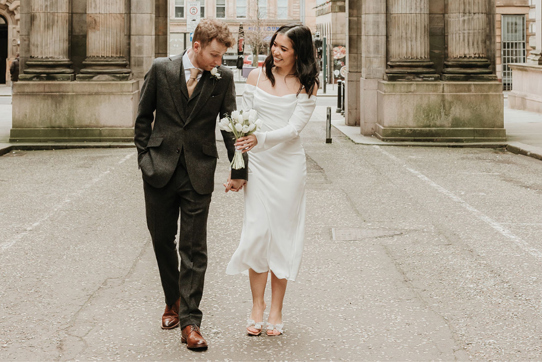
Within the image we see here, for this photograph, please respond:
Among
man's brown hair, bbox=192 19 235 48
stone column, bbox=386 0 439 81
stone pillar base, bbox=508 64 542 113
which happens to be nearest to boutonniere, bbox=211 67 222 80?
man's brown hair, bbox=192 19 235 48

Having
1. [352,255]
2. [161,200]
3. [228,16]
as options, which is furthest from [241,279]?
[228,16]

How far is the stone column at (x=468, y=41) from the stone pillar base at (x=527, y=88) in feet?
33.3

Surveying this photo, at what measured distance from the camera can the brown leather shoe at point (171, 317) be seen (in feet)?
19.4

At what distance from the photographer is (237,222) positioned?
10.1 meters

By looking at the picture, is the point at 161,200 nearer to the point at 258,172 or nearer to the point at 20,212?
the point at 258,172

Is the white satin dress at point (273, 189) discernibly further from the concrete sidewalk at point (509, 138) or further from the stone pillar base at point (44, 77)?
the stone pillar base at point (44, 77)

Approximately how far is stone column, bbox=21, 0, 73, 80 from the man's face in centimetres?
1512

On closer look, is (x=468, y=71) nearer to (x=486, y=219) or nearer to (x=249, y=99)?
(x=486, y=219)

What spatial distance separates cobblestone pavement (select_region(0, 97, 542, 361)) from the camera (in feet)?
18.4

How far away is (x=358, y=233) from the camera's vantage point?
30.9 ft

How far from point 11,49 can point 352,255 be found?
43.1 metres

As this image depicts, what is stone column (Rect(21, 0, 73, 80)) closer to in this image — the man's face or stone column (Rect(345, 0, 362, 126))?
stone column (Rect(345, 0, 362, 126))

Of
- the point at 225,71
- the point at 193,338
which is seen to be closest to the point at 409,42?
the point at 225,71

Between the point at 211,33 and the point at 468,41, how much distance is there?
16.0m
